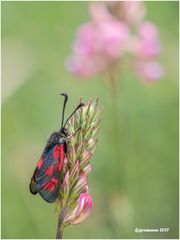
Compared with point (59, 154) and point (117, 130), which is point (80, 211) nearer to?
point (59, 154)

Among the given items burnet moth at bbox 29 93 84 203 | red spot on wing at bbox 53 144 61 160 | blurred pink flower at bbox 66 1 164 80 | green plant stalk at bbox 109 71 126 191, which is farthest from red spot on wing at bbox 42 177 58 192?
blurred pink flower at bbox 66 1 164 80

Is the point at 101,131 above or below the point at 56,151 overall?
above

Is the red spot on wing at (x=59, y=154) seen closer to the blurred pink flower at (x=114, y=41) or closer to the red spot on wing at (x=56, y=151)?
the red spot on wing at (x=56, y=151)

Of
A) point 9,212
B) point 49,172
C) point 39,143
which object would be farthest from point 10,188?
point 49,172

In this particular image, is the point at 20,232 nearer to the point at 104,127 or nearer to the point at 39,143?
the point at 39,143

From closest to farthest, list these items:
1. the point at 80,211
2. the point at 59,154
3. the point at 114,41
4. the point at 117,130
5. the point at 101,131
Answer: the point at 80,211
the point at 59,154
the point at 117,130
the point at 114,41
the point at 101,131

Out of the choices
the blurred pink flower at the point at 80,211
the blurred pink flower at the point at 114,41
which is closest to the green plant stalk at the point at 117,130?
the blurred pink flower at the point at 114,41

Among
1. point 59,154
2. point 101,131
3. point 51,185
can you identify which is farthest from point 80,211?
point 101,131
